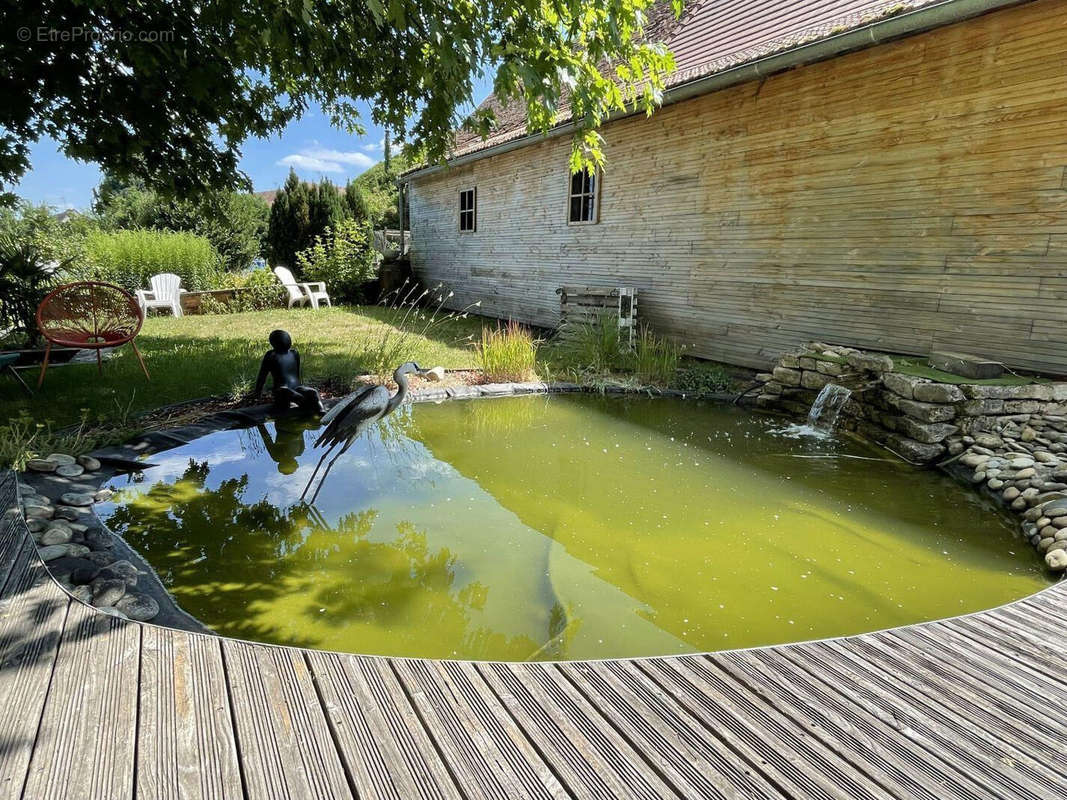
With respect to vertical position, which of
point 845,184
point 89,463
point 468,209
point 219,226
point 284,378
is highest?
point 468,209

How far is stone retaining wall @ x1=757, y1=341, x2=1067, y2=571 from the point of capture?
3148 millimetres

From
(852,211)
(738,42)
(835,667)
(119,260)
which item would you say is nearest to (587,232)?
(738,42)

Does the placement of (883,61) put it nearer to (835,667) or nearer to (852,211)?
(852,211)

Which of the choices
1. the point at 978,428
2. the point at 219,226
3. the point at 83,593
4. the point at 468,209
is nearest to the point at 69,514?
the point at 83,593

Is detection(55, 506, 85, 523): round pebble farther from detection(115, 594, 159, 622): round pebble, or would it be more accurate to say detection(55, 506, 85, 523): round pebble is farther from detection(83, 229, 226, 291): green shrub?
detection(83, 229, 226, 291): green shrub

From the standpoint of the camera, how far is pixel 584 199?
8695mm

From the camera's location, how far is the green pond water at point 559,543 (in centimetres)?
223

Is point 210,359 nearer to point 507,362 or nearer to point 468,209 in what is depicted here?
point 507,362

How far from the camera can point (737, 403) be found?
223 inches

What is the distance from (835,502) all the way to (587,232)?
628 cm

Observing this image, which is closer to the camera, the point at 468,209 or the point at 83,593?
the point at 83,593

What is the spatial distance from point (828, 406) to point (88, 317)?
6920mm

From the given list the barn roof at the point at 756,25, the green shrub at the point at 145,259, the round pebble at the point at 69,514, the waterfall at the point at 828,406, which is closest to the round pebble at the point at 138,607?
the round pebble at the point at 69,514

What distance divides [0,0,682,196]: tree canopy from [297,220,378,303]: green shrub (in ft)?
24.6
